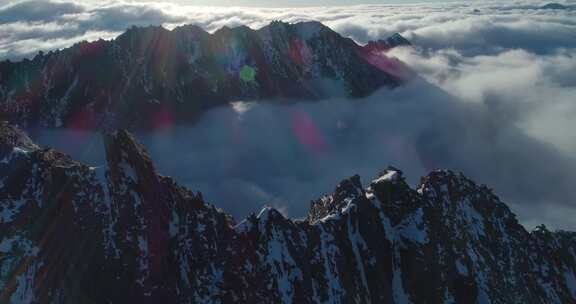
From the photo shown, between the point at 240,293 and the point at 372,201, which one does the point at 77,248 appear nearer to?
the point at 240,293

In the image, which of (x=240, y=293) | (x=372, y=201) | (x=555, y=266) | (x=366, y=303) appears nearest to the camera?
(x=240, y=293)

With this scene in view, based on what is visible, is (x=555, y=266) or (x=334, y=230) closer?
(x=334, y=230)

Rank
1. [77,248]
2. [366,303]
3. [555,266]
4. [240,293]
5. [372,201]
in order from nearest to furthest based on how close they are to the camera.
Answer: [77,248] → [240,293] → [366,303] → [372,201] → [555,266]

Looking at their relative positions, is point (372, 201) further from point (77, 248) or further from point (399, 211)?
point (77, 248)

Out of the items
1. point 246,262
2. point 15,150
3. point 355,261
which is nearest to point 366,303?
point 355,261

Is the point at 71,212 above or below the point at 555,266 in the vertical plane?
above

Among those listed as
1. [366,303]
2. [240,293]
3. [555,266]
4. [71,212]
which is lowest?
[555,266]
